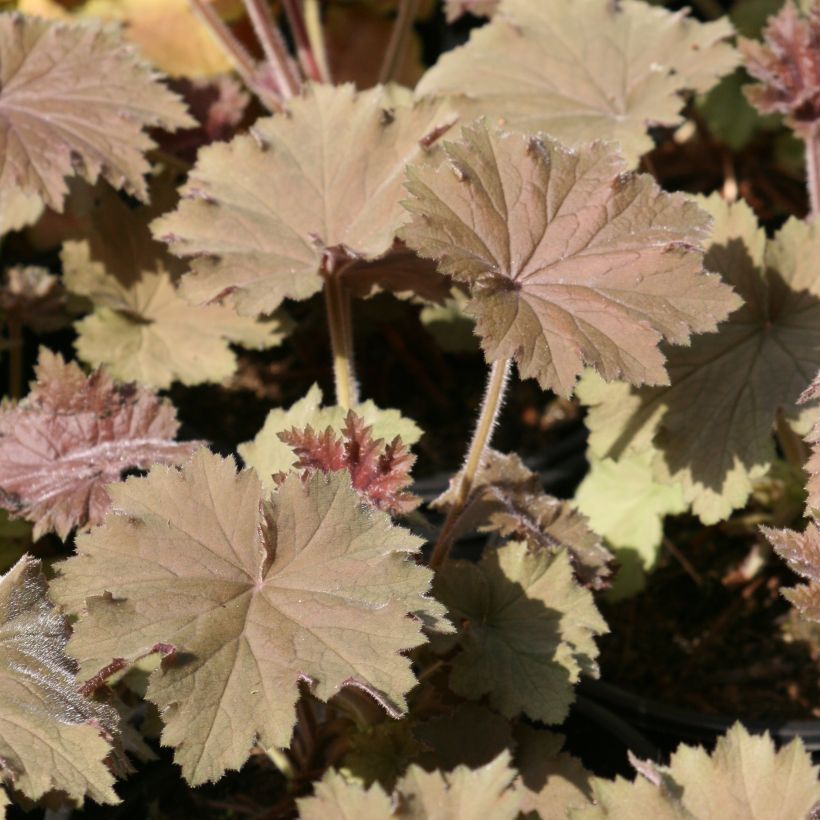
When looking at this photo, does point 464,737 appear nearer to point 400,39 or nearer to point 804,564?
point 804,564

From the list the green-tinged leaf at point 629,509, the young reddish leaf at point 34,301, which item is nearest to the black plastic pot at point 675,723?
the green-tinged leaf at point 629,509

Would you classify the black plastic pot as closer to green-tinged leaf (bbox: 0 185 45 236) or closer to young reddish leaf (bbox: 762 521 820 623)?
young reddish leaf (bbox: 762 521 820 623)

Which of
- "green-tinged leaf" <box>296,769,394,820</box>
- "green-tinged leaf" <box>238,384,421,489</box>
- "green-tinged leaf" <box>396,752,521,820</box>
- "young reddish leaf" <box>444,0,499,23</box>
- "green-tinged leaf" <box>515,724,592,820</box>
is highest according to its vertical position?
"young reddish leaf" <box>444,0,499,23</box>

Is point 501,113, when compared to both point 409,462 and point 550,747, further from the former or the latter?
point 550,747

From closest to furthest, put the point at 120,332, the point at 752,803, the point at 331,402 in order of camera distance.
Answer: the point at 752,803 < the point at 120,332 < the point at 331,402

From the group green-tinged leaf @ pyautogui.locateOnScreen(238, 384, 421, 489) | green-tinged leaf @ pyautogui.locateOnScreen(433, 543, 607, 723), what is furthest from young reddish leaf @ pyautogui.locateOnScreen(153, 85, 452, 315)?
green-tinged leaf @ pyautogui.locateOnScreen(433, 543, 607, 723)

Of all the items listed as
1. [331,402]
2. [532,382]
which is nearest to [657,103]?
[532,382]
